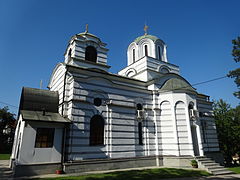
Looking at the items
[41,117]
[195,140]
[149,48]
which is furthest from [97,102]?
[149,48]

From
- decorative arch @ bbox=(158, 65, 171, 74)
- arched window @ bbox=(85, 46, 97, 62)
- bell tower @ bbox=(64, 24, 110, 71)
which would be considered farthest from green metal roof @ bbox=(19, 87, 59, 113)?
decorative arch @ bbox=(158, 65, 171, 74)

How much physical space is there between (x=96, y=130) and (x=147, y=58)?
10052mm

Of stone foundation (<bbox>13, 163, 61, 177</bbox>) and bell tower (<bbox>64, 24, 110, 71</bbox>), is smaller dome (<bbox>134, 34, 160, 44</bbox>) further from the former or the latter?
stone foundation (<bbox>13, 163, 61, 177</bbox>)

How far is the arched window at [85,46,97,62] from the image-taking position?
→ 16844 mm

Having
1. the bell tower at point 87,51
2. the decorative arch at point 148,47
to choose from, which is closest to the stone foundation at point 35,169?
the bell tower at point 87,51

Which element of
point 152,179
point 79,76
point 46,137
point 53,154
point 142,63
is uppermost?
point 142,63

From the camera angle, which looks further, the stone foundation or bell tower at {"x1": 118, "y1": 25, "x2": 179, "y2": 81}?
bell tower at {"x1": 118, "y1": 25, "x2": 179, "y2": 81}

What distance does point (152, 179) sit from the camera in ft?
33.1

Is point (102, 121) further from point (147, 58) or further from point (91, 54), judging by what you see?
point (147, 58)

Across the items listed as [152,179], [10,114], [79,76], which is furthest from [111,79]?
[10,114]

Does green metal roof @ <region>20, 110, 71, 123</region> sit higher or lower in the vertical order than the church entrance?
higher

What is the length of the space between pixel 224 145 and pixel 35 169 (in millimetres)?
22118

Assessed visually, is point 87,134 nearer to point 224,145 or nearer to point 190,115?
point 190,115

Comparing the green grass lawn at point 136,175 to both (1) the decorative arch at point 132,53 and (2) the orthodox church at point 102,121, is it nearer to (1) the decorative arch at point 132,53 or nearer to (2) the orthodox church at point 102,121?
(2) the orthodox church at point 102,121
